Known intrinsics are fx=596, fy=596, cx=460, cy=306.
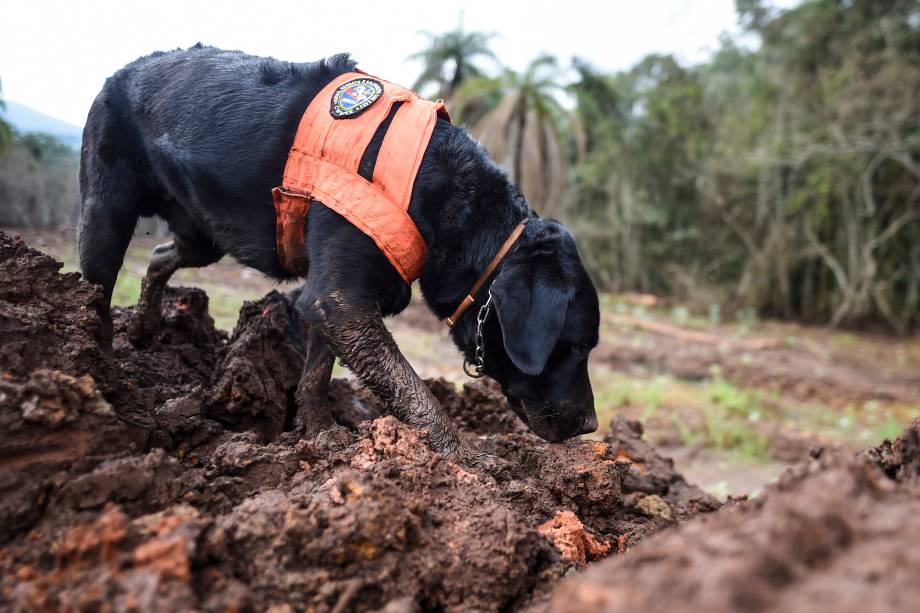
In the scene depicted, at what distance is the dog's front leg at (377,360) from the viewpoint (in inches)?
103

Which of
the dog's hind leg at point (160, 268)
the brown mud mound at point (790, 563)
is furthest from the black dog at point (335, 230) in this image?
the brown mud mound at point (790, 563)

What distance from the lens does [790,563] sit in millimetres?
1027

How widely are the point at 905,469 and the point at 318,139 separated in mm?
2622

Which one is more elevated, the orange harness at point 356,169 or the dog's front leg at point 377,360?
the orange harness at point 356,169

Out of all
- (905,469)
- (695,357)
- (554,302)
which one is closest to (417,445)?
(554,302)

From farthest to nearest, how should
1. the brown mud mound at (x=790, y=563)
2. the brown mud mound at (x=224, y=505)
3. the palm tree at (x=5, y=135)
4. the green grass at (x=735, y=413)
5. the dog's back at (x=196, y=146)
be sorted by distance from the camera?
the green grass at (x=735, y=413), the palm tree at (x=5, y=135), the dog's back at (x=196, y=146), the brown mud mound at (x=224, y=505), the brown mud mound at (x=790, y=563)

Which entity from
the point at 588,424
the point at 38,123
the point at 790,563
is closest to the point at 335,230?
the point at 588,424

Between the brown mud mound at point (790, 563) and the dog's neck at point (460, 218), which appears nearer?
the brown mud mound at point (790, 563)

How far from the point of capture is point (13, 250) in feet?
7.97

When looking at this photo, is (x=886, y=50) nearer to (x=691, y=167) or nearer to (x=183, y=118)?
(x=691, y=167)

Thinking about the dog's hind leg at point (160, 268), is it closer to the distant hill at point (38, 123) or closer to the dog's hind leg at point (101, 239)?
the dog's hind leg at point (101, 239)

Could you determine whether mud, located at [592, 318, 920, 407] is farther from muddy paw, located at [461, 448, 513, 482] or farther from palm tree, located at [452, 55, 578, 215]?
muddy paw, located at [461, 448, 513, 482]

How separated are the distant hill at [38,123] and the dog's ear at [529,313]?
2.63 m

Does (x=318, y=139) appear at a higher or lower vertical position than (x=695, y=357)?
higher
